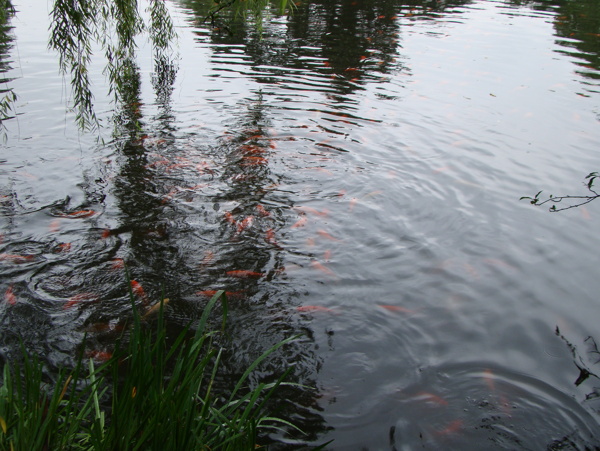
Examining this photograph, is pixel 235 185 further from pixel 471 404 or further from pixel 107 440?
pixel 107 440

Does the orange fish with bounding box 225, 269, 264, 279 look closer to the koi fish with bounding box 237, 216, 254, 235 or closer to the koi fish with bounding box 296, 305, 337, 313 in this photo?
the koi fish with bounding box 296, 305, 337, 313

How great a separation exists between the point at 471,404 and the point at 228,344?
67.8 inches

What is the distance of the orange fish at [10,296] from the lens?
388 cm

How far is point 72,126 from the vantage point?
7359 millimetres

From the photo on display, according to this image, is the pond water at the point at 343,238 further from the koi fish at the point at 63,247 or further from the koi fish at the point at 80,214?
the koi fish at the point at 80,214

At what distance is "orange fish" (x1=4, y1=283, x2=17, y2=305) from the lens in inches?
153

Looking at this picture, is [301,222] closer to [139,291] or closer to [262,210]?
[262,210]

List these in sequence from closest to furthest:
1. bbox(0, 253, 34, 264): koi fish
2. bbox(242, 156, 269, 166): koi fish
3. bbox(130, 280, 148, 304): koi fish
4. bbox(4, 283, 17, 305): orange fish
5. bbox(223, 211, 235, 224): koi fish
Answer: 1. bbox(4, 283, 17, 305): orange fish
2. bbox(130, 280, 148, 304): koi fish
3. bbox(0, 253, 34, 264): koi fish
4. bbox(223, 211, 235, 224): koi fish
5. bbox(242, 156, 269, 166): koi fish

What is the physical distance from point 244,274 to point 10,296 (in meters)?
1.88

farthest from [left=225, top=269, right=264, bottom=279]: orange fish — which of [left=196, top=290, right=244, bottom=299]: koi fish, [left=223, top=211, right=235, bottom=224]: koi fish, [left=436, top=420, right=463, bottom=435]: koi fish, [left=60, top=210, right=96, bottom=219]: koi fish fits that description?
[left=436, top=420, right=463, bottom=435]: koi fish

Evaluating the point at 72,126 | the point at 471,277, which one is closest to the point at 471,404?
the point at 471,277

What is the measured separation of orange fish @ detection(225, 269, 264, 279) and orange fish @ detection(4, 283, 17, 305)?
1700 millimetres

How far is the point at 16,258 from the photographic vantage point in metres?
4.41

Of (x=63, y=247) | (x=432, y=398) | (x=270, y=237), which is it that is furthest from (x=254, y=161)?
(x=432, y=398)
